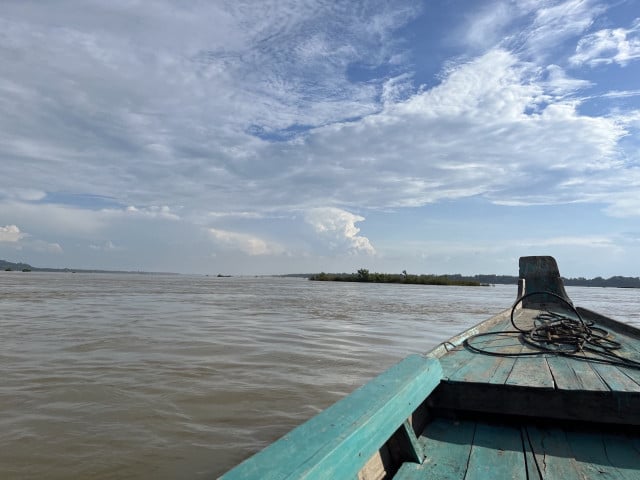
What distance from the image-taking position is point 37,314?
999cm

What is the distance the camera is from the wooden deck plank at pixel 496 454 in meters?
1.85

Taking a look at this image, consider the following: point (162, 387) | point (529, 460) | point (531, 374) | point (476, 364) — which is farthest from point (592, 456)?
point (162, 387)

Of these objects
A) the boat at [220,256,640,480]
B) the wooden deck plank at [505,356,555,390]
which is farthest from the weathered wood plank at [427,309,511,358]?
the wooden deck plank at [505,356,555,390]

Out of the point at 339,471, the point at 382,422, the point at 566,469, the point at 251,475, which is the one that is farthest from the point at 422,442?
the point at 251,475

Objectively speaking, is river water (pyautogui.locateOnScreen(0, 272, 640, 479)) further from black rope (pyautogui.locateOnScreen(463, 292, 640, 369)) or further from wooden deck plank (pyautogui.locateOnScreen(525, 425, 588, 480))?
wooden deck plank (pyautogui.locateOnScreen(525, 425, 588, 480))

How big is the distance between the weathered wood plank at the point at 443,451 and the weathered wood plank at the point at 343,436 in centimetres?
28

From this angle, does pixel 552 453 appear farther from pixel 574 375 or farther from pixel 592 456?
pixel 574 375

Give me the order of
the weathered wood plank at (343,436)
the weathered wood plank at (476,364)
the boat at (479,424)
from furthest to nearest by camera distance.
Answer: the weathered wood plank at (476,364)
the boat at (479,424)
the weathered wood plank at (343,436)

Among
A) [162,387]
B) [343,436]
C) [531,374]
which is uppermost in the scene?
[343,436]

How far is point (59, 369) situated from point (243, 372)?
2.14m

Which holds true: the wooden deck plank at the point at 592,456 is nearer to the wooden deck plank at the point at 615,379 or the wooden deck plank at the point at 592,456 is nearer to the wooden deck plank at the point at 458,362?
the wooden deck plank at the point at 615,379

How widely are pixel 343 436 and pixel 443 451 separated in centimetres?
110

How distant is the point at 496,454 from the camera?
205 cm

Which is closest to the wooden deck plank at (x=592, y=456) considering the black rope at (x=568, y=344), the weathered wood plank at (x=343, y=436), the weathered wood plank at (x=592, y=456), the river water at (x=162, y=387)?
the weathered wood plank at (x=592, y=456)
